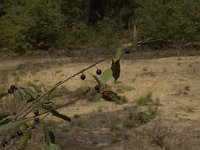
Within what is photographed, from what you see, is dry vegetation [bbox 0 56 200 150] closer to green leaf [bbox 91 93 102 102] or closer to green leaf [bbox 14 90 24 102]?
green leaf [bbox 14 90 24 102]

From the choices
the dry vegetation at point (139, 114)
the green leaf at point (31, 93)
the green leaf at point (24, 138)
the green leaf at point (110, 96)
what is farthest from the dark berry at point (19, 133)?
the dry vegetation at point (139, 114)

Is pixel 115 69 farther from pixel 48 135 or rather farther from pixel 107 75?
pixel 48 135

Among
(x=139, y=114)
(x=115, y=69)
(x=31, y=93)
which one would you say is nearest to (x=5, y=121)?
(x=31, y=93)

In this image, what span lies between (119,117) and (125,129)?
65cm

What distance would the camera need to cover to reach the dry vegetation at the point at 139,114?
259 inches

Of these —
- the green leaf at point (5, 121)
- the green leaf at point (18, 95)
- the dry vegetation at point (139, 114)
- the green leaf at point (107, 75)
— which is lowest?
the dry vegetation at point (139, 114)

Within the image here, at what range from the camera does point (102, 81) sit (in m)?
1.75

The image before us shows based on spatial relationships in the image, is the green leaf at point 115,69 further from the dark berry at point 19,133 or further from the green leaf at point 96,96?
the dark berry at point 19,133

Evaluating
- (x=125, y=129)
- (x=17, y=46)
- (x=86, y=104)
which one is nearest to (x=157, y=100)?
(x=86, y=104)

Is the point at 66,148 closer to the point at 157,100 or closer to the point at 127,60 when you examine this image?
the point at 157,100

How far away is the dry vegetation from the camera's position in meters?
6.59

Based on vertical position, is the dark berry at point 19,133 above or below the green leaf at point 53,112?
below

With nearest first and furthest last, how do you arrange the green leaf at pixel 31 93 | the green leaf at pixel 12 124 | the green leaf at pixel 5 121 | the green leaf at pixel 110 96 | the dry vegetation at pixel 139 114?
the green leaf at pixel 12 124 < the green leaf at pixel 5 121 < the green leaf at pixel 110 96 < the green leaf at pixel 31 93 < the dry vegetation at pixel 139 114

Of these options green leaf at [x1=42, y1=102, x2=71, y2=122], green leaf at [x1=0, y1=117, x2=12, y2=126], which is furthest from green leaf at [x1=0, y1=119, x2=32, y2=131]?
green leaf at [x1=42, y1=102, x2=71, y2=122]
